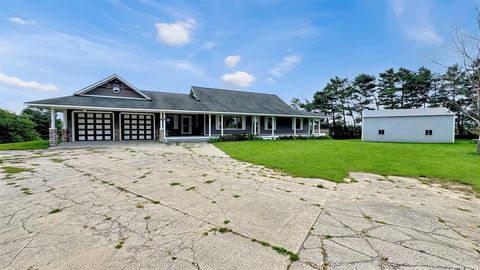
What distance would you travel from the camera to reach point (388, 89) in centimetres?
3441

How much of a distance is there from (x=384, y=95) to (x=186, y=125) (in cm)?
3064

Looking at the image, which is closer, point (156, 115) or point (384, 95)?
point (156, 115)

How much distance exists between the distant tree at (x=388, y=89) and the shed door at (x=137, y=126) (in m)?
33.3

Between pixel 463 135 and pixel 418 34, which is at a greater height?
pixel 418 34

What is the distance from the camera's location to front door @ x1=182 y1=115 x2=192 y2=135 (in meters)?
21.0

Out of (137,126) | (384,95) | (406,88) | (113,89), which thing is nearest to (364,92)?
(384,95)

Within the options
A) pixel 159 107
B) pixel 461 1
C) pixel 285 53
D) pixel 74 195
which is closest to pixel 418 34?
pixel 461 1

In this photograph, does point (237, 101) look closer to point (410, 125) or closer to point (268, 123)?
point (268, 123)

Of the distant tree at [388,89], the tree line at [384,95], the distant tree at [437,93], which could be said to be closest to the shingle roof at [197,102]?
the tree line at [384,95]

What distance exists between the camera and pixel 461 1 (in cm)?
1338

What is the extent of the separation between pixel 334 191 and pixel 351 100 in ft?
120

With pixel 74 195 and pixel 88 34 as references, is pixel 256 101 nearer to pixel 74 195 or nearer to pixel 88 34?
pixel 88 34

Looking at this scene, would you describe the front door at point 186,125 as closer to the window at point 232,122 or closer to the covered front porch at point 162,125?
the covered front porch at point 162,125

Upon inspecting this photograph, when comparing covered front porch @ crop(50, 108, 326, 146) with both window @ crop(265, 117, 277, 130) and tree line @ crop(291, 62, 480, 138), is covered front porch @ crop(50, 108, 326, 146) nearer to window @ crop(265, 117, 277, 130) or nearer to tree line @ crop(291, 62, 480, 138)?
window @ crop(265, 117, 277, 130)
